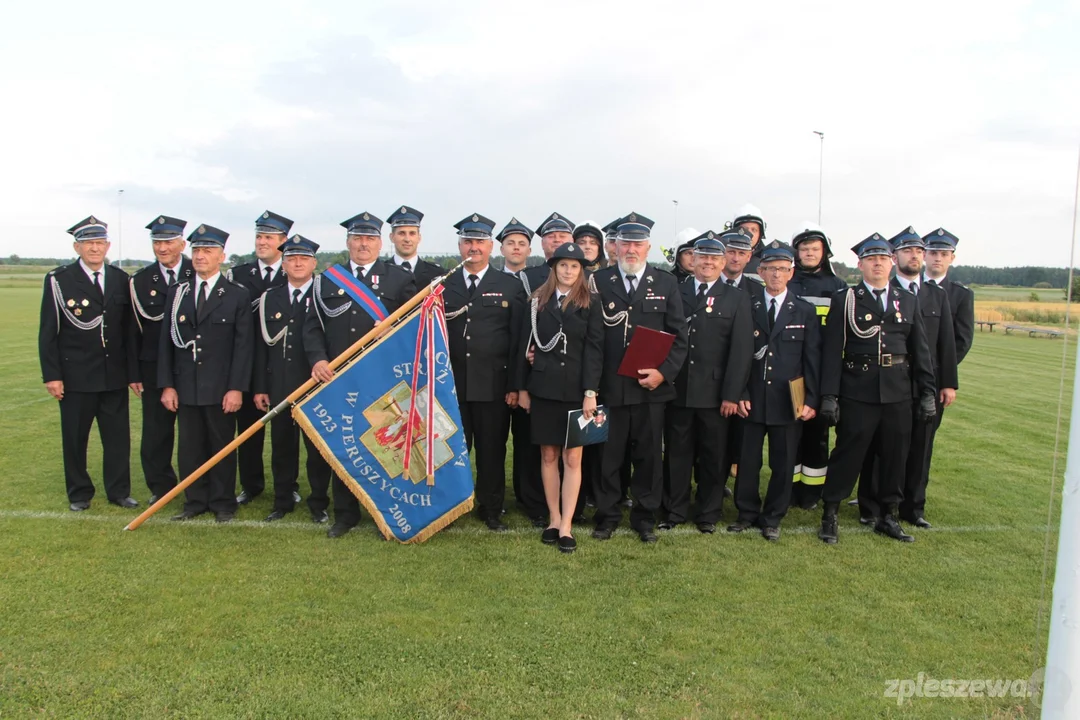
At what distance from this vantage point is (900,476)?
541 cm

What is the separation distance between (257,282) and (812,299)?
4.61 meters

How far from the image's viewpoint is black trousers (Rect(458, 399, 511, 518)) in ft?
18.0

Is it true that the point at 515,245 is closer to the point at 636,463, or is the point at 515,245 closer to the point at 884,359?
the point at 636,463

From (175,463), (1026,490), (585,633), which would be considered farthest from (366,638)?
(1026,490)

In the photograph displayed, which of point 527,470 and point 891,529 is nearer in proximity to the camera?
point 891,529

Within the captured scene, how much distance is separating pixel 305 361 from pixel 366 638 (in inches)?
95.6

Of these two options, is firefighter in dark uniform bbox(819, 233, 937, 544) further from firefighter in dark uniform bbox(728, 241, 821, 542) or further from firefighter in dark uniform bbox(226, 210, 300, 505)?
firefighter in dark uniform bbox(226, 210, 300, 505)

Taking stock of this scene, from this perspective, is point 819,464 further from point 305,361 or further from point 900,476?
point 305,361

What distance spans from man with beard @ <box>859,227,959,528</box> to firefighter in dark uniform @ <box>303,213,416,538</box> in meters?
3.68

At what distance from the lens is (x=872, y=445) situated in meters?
5.50

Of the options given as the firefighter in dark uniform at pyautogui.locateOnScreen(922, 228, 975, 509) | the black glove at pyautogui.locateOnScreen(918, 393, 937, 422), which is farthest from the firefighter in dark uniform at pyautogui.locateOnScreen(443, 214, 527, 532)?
the firefighter in dark uniform at pyautogui.locateOnScreen(922, 228, 975, 509)

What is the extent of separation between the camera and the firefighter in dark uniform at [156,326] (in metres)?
5.71

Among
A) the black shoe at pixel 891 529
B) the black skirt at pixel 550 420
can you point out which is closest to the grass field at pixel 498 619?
the black shoe at pixel 891 529

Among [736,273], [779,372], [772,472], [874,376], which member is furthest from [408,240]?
[874,376]
